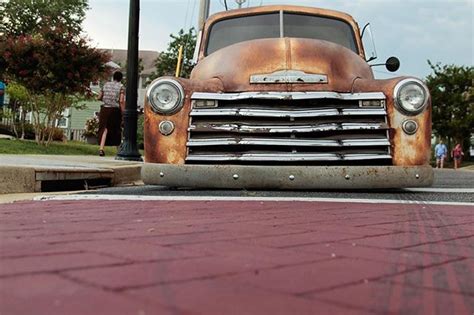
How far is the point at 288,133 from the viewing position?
208 inches

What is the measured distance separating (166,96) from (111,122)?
6071 mm

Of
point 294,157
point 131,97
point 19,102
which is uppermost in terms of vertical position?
point 19,102

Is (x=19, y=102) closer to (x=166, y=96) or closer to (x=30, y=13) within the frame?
(x=166, y=96)

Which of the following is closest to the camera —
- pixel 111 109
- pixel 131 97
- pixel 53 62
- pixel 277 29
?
pixel 277 29

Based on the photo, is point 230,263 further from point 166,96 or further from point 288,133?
point 166,96

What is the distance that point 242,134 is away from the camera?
5.31 metres

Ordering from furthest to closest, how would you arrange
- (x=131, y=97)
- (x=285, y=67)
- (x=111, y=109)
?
(x=111, y=109) < (x=131, y=97) < (x=285, y=67)

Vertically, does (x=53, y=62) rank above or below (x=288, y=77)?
above

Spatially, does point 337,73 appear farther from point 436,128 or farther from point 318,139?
point 436,128

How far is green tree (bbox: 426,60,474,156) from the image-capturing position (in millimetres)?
37906

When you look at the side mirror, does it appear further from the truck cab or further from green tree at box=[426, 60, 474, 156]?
A: green tree at box=[426, 60, 474, 156]

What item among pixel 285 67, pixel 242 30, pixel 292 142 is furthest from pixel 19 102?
pixel 292 142

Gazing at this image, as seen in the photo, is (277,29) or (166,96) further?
(277,29)

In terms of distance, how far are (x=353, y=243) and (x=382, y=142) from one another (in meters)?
2.87
